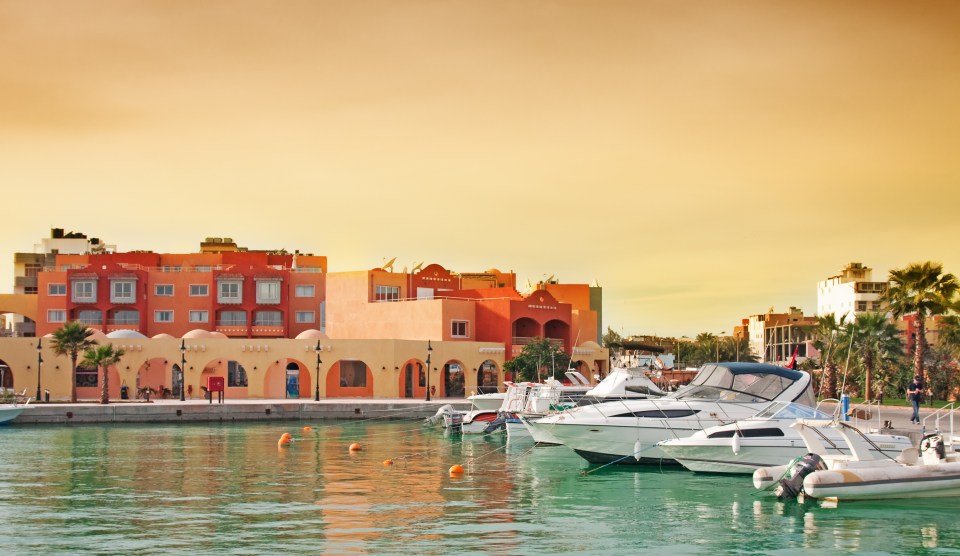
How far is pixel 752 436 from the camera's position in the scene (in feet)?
97.1

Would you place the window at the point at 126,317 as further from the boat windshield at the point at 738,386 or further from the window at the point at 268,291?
the boat windshield at the point at 738,386

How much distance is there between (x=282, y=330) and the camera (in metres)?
83.4

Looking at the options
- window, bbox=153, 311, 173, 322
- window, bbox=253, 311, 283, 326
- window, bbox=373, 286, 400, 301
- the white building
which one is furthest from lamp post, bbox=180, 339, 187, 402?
the white building

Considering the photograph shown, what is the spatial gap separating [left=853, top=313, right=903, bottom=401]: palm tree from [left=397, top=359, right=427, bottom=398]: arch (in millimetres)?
26291

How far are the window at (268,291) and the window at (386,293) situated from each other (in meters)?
8.64

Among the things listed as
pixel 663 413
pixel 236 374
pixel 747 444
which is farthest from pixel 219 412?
pixel 747 444

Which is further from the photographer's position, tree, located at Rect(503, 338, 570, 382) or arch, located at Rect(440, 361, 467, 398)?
arch, located at Rect(440, 361, 467, 398)

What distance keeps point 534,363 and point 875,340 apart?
20.2 metres

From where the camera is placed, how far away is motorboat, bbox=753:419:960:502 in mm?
24953

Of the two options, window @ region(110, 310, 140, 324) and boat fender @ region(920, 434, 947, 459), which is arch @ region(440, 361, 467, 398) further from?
boat fender @ region(920, 434, 947, 459)

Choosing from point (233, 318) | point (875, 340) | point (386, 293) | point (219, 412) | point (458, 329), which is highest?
point (386, 293)

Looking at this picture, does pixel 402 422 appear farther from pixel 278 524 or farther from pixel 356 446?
pixel 278 524

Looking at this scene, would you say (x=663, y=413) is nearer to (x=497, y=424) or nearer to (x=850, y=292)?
(x=497, y=424)

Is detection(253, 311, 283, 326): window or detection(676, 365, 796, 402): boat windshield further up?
detection(253, 311, 283, 326): window
